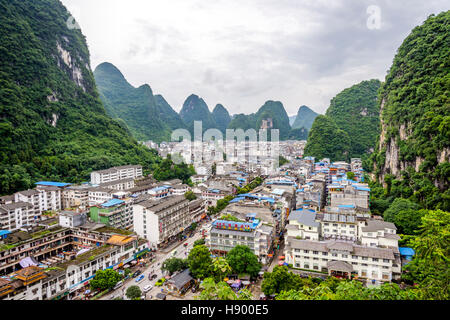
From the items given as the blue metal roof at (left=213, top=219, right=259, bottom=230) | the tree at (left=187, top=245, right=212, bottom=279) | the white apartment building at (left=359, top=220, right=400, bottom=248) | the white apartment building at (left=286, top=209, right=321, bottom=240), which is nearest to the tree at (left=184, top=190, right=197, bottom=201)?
the blue metal roof at (left=213, top=219, right=259, bottom=230)

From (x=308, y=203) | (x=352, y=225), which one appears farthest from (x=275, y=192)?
(x=352, y=225)

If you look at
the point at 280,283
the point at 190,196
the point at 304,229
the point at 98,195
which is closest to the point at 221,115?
the point at 190,196

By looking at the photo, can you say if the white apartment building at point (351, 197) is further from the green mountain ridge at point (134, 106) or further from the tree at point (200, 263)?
the green mountain ridge at point (134, 106)

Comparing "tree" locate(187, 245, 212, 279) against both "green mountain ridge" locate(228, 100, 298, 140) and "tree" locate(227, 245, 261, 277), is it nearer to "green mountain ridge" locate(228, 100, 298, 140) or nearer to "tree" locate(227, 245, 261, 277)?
"tree" locate(227, 245, 261, 277)

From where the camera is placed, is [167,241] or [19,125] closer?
[167,241]

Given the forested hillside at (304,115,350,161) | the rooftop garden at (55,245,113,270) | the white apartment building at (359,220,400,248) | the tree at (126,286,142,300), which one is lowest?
the tree at (126,286,142,300)

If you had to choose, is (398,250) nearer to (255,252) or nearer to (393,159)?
(255,252)
